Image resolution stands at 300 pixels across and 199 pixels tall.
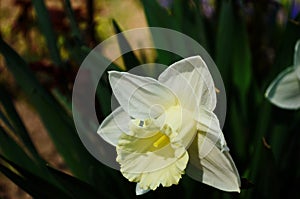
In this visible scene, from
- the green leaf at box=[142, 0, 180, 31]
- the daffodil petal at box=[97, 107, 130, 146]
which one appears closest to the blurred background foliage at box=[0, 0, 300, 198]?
the green leaf at box=[142, 0, 180, 31]

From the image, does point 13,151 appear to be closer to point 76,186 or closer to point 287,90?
point 76,186

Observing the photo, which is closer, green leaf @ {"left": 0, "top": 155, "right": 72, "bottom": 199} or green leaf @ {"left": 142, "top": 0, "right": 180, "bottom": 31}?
green leaf @ {"left": 0, "top": 155, "right": 72, "bottom": 199}

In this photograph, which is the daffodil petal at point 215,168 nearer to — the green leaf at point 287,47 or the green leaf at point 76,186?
the green leaf at point 76,186

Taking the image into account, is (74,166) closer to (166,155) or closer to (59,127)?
(59,127)

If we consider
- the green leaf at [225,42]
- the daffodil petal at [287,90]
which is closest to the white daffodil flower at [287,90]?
the daffodil petal at [287,90]

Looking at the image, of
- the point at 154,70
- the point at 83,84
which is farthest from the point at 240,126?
the point at 83,84

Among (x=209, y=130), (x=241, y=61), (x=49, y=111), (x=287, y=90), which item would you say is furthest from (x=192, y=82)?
(x=241, y=61)

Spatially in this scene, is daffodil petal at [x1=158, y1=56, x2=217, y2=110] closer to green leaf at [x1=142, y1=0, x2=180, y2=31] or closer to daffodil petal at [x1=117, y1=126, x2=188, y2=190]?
daffodil petal at [x1=117, y1=126, x2=188, y2=190]
